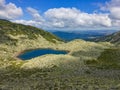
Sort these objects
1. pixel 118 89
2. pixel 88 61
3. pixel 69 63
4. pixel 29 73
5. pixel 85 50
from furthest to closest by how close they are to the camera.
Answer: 1. pixel 85 50
2. pixel 88 61
3. pixel 69 63
4. pixel 29 73
5. pixel 118 89

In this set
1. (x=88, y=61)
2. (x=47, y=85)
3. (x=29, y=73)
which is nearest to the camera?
(x=47, y=85)

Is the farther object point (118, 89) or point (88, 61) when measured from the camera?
point (88, 61)

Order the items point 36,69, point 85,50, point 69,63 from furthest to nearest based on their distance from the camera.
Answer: point 85,50
point 69,63
point 36,69

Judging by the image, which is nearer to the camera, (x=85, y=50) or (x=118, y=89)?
(x=118, y=89)

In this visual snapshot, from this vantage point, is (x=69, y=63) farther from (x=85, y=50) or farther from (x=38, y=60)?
(x=85, y=50)

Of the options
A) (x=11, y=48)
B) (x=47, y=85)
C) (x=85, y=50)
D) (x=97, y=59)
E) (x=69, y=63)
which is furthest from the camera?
(x=11, y=48)

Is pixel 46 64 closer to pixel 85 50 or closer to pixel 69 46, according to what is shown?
pixel 85 50

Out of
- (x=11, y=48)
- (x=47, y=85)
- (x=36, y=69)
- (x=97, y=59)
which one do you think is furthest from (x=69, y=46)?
(x=47, y=85)

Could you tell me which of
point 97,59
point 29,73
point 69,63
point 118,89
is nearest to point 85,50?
point 97,59
